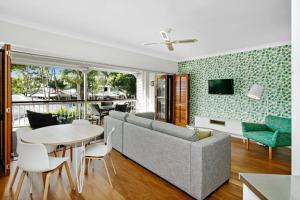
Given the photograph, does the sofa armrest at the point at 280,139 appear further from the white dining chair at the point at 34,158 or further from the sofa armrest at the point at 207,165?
the white dining chair at the point at 34,158

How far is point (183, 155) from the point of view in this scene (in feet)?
6.52

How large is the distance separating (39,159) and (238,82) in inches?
189

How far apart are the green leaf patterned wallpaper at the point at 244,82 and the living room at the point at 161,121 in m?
0.03

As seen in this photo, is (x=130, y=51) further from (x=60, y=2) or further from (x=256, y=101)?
(x=256, y=101)

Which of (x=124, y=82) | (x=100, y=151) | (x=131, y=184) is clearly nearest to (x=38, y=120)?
(x=100, y=151)

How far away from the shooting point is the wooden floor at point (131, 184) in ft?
6.57

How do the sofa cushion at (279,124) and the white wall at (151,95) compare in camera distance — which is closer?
the sofa cushion at (279,124)

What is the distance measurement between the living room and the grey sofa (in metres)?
0.02

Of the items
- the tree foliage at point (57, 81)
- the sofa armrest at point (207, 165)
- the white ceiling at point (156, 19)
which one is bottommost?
the sofa armrest at point (207, 165)

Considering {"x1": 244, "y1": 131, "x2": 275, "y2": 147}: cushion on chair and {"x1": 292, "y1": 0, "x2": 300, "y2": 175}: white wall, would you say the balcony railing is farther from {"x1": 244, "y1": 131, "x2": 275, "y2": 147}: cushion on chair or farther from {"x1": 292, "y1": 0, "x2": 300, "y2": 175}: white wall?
{"x1": 292, "y1": 0, "x2": 300, "y2": 175}: white wall

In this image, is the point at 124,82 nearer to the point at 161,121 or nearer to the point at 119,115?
the point at 119,115

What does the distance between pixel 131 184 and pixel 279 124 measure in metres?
3.32

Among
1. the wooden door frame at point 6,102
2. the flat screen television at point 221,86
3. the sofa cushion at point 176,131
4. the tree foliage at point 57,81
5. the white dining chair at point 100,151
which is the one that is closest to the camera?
the sofa cushion at point 176,131

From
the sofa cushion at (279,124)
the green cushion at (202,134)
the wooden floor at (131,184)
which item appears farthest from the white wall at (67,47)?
the sofa cushion at (279,124)
